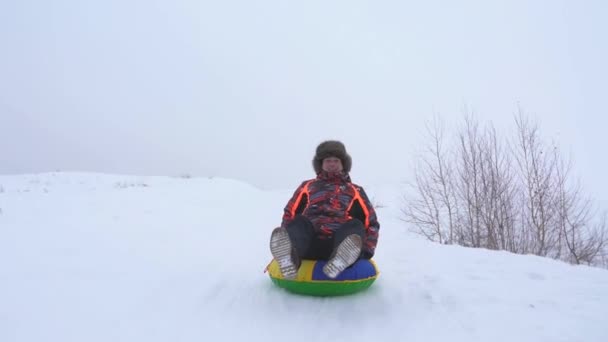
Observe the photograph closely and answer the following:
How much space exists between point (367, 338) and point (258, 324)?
685mm

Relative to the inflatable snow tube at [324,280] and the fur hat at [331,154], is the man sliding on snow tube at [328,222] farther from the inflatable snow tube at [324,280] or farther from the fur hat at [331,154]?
the inflatable snow tube at [324,280]

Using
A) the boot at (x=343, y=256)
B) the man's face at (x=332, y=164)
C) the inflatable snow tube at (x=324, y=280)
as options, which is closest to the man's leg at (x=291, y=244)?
the inflatable snow tube at (x=324, y=280)

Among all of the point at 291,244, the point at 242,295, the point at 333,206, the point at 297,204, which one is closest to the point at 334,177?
the point at 333,206

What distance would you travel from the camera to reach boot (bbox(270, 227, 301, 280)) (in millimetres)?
2322

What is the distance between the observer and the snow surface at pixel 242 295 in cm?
204

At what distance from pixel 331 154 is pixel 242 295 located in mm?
1372

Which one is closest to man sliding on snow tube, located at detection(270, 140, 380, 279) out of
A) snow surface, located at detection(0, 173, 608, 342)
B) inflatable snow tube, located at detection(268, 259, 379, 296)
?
inflatable snow tube, located at detection(268, 259, 379, 296)

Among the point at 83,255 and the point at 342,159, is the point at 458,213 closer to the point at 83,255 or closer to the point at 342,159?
the point at 342,159

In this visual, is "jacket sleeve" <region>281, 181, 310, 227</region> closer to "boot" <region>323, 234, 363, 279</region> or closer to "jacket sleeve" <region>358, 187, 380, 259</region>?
"jacket sleeve" <region>358, 187, 380, 259</region>

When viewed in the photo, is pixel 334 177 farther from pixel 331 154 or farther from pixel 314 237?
pixel 314 237

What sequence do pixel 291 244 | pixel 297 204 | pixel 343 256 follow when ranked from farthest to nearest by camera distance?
pixel 297 204 → pixel 291 244 → pixel 343 256

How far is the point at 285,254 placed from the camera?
2.34 metres

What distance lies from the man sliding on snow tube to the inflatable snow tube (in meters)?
0.10

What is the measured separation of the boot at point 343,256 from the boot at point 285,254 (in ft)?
0.78
